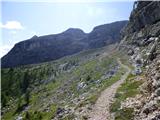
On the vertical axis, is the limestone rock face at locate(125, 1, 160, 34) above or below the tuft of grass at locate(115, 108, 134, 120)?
above

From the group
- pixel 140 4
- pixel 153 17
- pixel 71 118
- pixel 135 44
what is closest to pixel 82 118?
pixel 71 118

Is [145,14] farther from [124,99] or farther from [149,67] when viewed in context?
[124,99]

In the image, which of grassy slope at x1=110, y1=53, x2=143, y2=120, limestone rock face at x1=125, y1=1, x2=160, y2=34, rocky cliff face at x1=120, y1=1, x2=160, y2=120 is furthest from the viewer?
limestone rock face at x1=125, y1=1, x2=160, y2=34

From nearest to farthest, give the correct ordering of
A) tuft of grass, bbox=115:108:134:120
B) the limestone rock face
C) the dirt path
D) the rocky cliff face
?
the rocky cliff face < tuft of grass, bbox=115:108:134:120 < the dirt path < the limestone rock face

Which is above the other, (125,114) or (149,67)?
(149,67)

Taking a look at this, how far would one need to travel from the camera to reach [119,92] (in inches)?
2211

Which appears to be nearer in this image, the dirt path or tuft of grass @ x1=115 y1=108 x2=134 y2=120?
tuft of grass @ x1=115 y1=108 x2=134 y2=120

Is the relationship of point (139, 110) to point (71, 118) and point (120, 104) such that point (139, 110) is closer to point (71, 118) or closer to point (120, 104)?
point (120, 104)

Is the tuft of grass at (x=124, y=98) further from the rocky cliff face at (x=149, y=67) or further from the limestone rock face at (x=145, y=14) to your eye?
the limestone rock face at (x=145, y=14)

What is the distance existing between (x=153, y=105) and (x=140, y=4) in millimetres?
134812

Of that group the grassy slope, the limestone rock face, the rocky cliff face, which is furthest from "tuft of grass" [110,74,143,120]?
the limestone rock face

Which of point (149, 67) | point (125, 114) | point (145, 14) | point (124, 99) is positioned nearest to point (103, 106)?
point (124, 99)

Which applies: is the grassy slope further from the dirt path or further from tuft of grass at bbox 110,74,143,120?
the dirt path

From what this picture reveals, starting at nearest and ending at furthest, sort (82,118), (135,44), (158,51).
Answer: (82,118) < (158,51) < (135,44)
